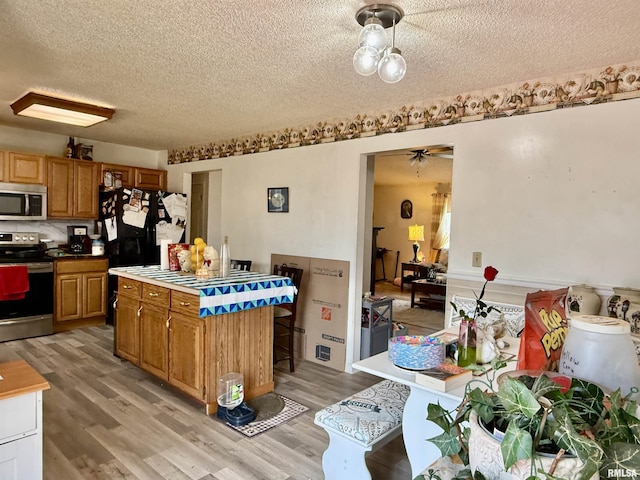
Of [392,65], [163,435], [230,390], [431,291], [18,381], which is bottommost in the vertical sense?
[163,435]

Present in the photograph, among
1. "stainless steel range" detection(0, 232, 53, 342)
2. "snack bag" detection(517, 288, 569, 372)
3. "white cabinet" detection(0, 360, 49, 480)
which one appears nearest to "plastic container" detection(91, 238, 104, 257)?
"stainless steel range" detection(0, 232, 53, 342)

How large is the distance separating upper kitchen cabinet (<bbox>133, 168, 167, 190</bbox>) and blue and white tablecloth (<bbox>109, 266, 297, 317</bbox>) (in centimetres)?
271

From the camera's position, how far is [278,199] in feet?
14.5

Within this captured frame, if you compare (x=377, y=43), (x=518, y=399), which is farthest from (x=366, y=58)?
(x=518, y=399)

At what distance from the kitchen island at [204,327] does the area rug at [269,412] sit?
93mm

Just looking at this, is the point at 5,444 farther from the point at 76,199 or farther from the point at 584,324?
the point at 76,199

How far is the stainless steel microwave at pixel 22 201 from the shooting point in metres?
4.50

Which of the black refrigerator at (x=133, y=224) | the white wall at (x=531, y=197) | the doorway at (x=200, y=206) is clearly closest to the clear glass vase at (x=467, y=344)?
the white wall at (x=531, y=197)

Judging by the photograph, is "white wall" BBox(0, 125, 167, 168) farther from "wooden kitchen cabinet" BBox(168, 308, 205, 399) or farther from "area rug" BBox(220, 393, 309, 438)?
"area rug" BBox(220, 393, 309, 438)

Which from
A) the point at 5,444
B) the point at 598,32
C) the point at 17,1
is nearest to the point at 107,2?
the point at 17,1

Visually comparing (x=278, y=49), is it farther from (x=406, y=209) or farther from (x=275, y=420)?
(x=406, y=209)

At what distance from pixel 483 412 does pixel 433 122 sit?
2955 millimetres

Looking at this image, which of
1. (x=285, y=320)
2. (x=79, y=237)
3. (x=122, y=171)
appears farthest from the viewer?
(x=122, y=171)

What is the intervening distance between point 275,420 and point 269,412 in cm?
12
